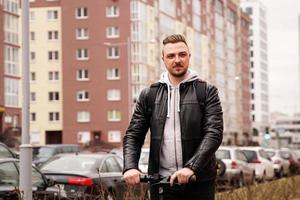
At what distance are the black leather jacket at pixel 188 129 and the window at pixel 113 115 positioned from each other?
83.5m

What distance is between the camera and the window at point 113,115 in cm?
8894

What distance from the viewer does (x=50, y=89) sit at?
3649 inches

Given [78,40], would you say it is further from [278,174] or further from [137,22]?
Answer: [278,174]

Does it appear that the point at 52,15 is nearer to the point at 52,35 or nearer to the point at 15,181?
the point at 52,35

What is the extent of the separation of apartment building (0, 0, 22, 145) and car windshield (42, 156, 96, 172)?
55.2 metres

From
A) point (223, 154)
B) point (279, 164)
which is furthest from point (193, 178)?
point (279, 164)

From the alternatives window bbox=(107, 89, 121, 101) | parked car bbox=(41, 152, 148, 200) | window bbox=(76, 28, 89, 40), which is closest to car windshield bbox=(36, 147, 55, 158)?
parked car bbox=(41, 152, 148, 200)

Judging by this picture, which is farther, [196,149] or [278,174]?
[278,174]

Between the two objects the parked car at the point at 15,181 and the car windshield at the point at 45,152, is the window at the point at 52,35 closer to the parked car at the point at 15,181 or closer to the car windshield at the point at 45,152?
the car windshield at the point at 45,152

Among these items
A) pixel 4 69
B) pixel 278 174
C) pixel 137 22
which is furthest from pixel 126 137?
pixel 137 22

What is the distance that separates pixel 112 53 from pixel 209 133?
280 feet

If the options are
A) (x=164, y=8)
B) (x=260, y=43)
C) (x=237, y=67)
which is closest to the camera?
(x=164, y=8)

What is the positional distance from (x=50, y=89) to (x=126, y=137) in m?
87.9

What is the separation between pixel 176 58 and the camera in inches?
211
